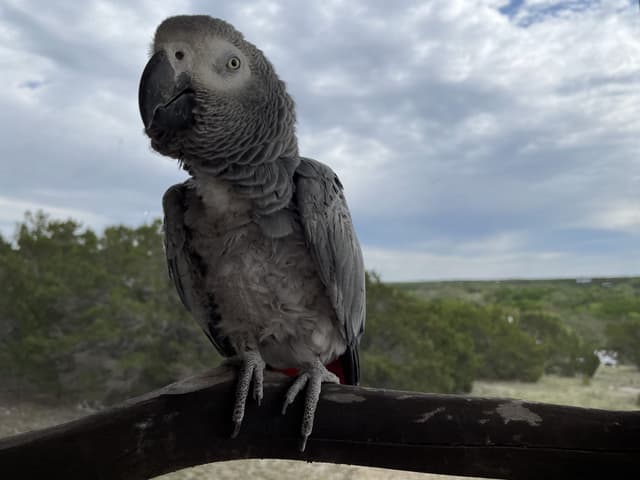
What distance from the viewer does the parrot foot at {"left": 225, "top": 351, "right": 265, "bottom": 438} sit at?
107 cm

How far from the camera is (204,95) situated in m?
1.08

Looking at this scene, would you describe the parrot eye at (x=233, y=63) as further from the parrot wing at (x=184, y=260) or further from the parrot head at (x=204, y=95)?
the parrot wing at (x=184, y=260)

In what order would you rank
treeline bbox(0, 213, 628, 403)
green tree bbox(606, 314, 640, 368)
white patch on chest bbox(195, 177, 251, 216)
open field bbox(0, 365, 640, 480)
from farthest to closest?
green tree bbox(606, 314, 640, 368), treeline bbox(0, 213, 628, 403), open field bbox(0, 365, 640, 480), white patch on chest bbox(195, 177, 251, 216)

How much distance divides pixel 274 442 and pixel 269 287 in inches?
13.6

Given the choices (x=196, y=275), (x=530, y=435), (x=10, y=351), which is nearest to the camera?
(x=530, y=435)

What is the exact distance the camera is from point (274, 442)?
43.3 inches

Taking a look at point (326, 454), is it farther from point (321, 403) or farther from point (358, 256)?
point (358, 256)

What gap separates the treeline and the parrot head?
3.19 meters

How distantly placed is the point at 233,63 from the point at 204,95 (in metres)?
0.11

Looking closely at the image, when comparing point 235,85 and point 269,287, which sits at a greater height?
point 235,85

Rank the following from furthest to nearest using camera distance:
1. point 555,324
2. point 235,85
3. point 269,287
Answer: point 555,324
point 269,287
point 235,85

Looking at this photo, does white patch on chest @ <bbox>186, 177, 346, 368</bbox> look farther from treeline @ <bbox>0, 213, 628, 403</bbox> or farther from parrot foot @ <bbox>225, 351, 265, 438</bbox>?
treeline @ <bbox>0, 213, 628, 403</bbox>

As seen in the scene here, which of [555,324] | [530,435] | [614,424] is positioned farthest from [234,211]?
[555,324]

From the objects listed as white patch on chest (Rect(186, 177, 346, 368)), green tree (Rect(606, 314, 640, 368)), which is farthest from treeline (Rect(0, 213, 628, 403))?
white patch on chest (Rect(186, 177, 346, 368))
